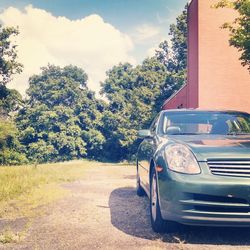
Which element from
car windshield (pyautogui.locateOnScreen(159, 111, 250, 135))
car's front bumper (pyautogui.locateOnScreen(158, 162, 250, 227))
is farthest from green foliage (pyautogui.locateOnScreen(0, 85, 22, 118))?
car's front bumper (pyautogui.locateOnScreen(158, 162, 250, 227))

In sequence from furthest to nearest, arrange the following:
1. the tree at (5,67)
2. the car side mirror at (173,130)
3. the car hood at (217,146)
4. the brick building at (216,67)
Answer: the tree at (5,67) < the brick building at (216,67) < the car side mirror at (173,130) < the car hood at (217,146)

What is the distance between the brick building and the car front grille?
14502mm

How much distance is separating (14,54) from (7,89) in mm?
3464

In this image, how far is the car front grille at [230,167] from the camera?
13.2 ft

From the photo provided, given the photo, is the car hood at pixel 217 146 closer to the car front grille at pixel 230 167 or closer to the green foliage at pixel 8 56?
the car front grille at pixel 230 167

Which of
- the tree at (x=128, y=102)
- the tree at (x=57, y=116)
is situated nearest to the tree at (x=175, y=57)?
the tree at (x=128, y=102)

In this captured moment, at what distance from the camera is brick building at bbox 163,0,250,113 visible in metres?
18.6

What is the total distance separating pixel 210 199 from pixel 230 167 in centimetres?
42

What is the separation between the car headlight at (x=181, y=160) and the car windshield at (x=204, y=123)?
1.05m

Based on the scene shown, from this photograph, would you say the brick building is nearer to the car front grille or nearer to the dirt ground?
the dirt ground

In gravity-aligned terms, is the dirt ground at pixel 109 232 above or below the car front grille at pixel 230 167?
below

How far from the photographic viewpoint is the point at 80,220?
5.50 metres

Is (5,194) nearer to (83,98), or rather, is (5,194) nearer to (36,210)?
(36,210)

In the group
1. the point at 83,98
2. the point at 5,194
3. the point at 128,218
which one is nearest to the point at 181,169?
the point at 128,218
